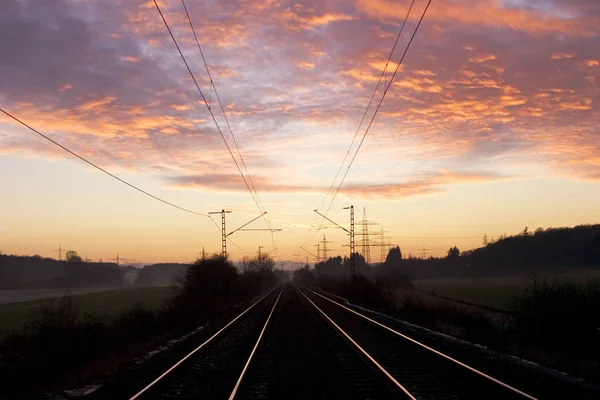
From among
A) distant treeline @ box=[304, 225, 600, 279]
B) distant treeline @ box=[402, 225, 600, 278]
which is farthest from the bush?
distant treeline @ box=[402, 225, 600, 278]

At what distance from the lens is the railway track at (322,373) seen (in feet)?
35.5

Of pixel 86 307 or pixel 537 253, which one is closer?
pixel 86 307

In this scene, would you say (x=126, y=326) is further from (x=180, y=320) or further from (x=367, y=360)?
(x=367, y=360)

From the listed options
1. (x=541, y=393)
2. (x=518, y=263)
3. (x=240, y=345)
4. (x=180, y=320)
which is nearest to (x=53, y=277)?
(x=518, y=263)

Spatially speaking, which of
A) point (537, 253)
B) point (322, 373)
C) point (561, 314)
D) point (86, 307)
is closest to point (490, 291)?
point (86, 307)

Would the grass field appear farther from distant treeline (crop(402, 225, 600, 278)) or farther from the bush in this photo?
distant treeline (crop(402, 225, 600, 278))

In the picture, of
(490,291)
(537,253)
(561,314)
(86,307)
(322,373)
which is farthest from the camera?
(537,253)

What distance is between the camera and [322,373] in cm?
1338

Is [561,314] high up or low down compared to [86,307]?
up

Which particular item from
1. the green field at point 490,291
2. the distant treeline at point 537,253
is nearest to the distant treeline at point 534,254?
the distant treeline at point 537,253

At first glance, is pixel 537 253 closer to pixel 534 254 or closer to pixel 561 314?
pixel 534 254

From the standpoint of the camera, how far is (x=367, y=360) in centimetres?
1505

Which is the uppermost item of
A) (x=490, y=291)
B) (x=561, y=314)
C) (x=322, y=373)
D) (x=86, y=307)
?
(x=561, y=314)

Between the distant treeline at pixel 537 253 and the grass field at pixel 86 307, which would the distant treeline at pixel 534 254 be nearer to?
the distant treeline at pixel 537 253
